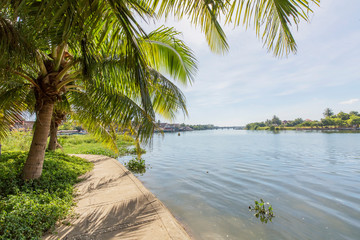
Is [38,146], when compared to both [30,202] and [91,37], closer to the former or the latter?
[30,202]

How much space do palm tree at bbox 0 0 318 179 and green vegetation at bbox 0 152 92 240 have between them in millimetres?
410

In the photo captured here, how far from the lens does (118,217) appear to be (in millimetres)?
3512

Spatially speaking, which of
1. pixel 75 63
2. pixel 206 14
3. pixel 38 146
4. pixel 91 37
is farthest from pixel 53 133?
pixel 206 14

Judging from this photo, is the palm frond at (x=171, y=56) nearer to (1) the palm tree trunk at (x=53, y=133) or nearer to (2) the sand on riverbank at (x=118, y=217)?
(2) the sand on riverbank at (x=118, y=217)

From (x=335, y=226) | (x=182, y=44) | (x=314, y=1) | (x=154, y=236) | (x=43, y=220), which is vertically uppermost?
(x=182, y=44)

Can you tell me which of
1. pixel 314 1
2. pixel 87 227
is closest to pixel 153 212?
pixel 87 227

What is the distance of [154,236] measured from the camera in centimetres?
285

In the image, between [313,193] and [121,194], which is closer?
[121,194]

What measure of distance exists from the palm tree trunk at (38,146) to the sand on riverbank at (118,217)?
1233 mm

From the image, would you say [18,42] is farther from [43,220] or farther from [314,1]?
[314,1]

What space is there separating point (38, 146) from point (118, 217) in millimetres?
3003

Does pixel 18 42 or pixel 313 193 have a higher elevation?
pixel 18 42

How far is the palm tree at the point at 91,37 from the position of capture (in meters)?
2.21

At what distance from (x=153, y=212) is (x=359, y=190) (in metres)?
8.64
